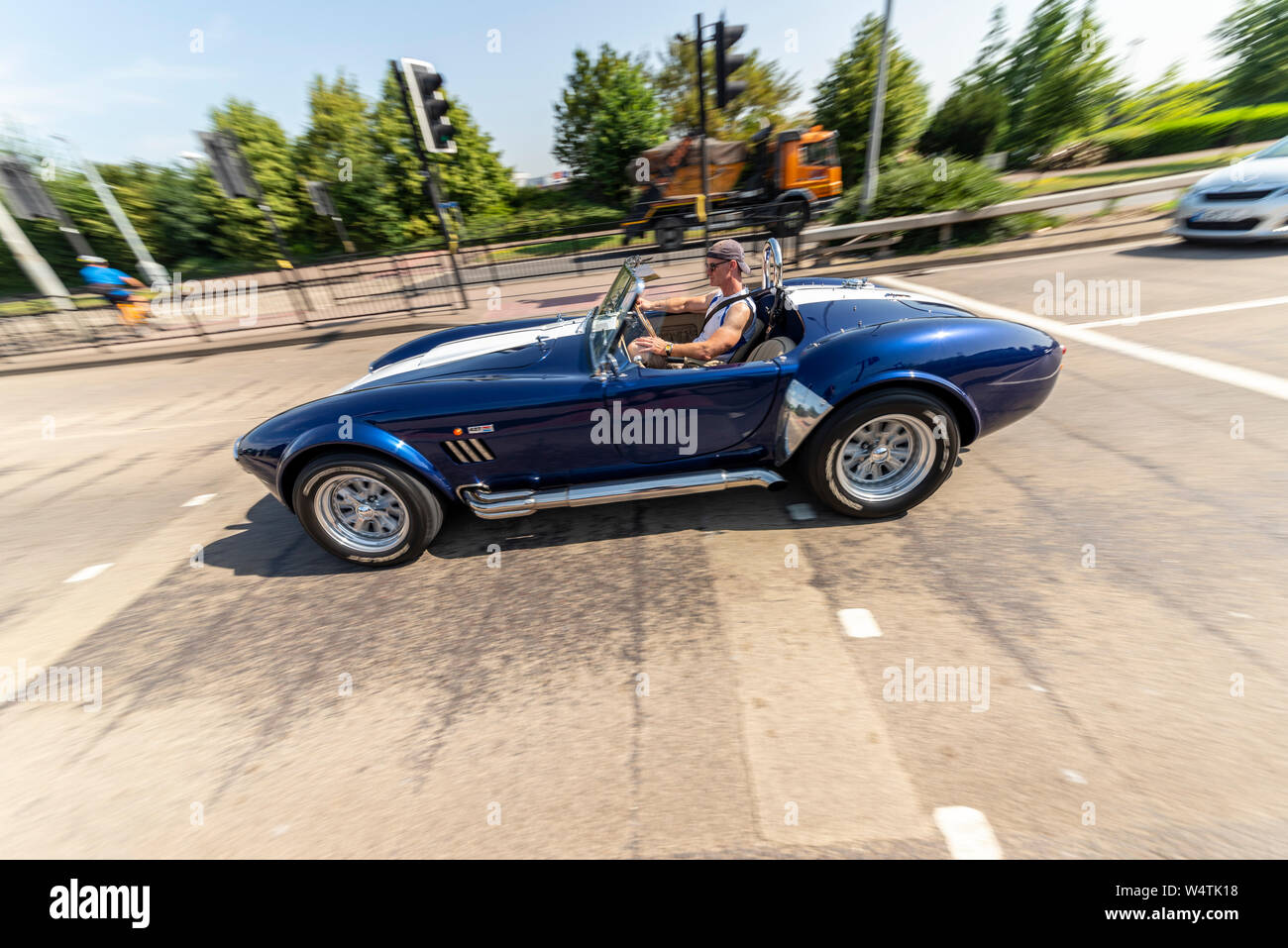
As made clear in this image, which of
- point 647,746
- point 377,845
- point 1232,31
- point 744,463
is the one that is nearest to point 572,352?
point 744,463

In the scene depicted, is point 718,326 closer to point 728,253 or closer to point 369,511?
point 728,253

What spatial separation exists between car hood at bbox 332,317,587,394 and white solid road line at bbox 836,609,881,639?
2.10m

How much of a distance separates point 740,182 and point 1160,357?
613 inches

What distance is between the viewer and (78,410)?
735cm

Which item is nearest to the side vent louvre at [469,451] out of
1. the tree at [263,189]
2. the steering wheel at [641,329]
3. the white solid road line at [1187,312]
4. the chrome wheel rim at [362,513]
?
the chrome wheel rim at [362,513]

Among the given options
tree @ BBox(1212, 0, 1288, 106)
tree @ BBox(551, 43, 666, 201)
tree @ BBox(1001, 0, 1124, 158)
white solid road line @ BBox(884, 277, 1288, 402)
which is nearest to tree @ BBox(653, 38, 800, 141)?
tree @ BBox(551, 43, 666, 201)

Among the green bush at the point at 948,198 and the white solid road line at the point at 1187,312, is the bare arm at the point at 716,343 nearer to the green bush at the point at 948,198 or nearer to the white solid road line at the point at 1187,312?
the white solid road line at the point at 1187,312

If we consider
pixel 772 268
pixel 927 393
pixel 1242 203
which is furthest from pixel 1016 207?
pixel 927 393

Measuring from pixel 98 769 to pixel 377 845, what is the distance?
4.56 ft

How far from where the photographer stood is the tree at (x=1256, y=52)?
24.0 m

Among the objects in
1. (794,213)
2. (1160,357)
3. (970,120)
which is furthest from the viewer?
(970,120)

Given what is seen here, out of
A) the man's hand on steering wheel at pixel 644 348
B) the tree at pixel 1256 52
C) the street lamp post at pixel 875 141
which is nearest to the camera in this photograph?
the man's hand on steering wheel at pixel 644 348

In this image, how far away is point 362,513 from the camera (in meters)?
3.23

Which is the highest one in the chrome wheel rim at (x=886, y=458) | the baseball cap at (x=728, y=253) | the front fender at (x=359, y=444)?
the baseball cap at (x=728, y=253)
